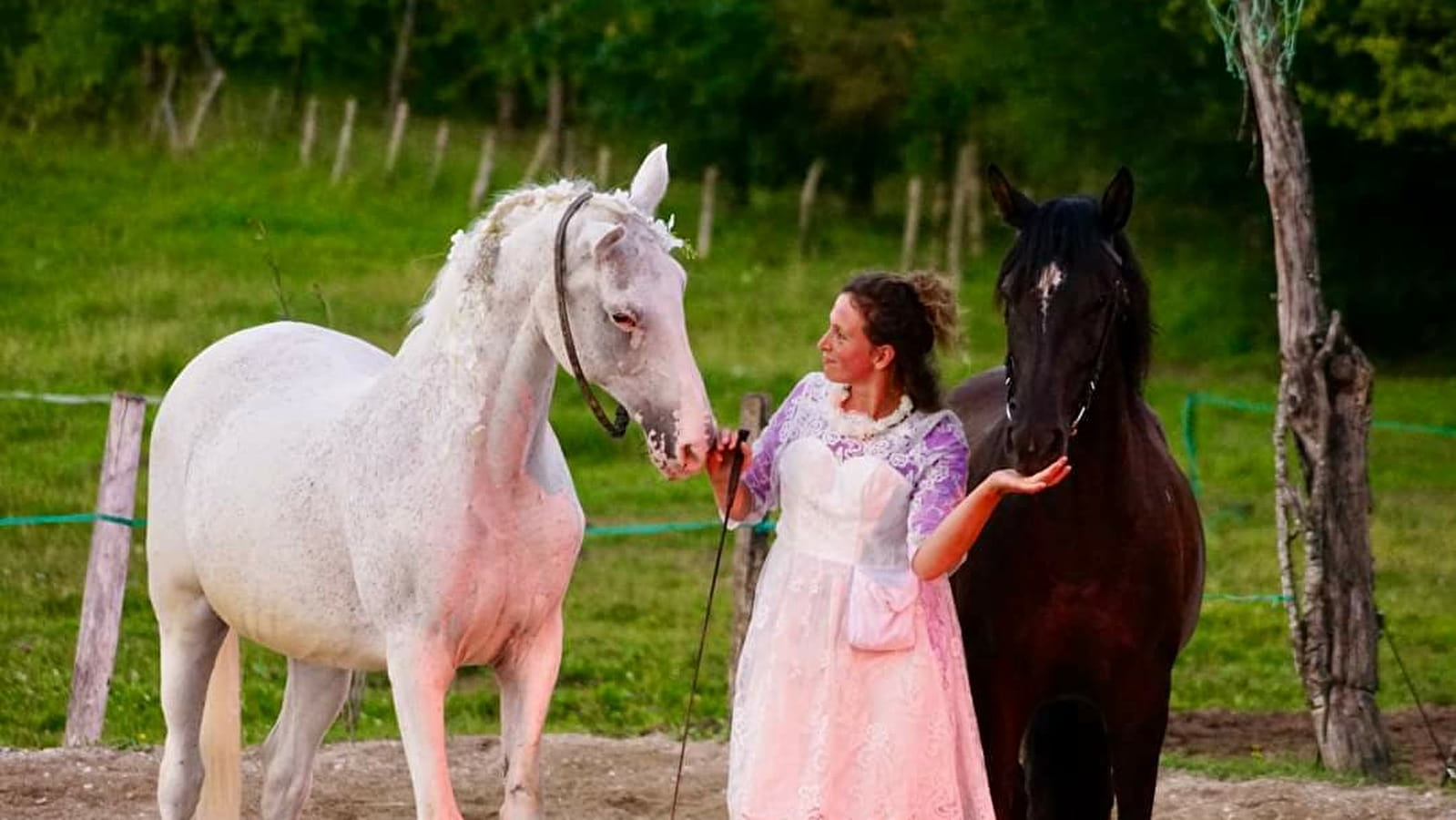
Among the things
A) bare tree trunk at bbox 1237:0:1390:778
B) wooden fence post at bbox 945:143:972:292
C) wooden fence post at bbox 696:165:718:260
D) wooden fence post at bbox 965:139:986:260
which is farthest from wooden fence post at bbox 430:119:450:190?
bare tree trunk at bbox 1237:0:1390:778

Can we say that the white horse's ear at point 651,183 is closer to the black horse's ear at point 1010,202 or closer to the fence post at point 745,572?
the black horse's ear at point 1010,202

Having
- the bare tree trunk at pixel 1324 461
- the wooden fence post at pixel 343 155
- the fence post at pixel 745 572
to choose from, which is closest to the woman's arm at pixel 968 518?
the bare tree trunk at pixel 1324 461

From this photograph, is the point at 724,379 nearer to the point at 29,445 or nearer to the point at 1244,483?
the point at 1244,483

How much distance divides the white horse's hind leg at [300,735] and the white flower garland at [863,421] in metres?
1.51

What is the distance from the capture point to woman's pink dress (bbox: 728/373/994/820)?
509cm

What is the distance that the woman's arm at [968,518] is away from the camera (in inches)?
186

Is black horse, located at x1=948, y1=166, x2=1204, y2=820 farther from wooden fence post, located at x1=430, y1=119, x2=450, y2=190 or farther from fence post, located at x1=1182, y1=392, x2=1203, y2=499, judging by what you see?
Answer: wooden fence post, located at x1=430, y1=119, x2=450, y2=190

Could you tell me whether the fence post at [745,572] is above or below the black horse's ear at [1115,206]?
below

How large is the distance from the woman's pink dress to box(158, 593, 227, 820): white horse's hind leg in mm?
1522

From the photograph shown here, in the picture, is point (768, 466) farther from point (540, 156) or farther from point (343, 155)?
point (540, 156)

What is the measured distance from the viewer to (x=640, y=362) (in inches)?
182

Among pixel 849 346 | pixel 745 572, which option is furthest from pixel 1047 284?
pixel 745 572

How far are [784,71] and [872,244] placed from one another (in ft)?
9.00

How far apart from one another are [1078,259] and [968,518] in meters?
0.69
